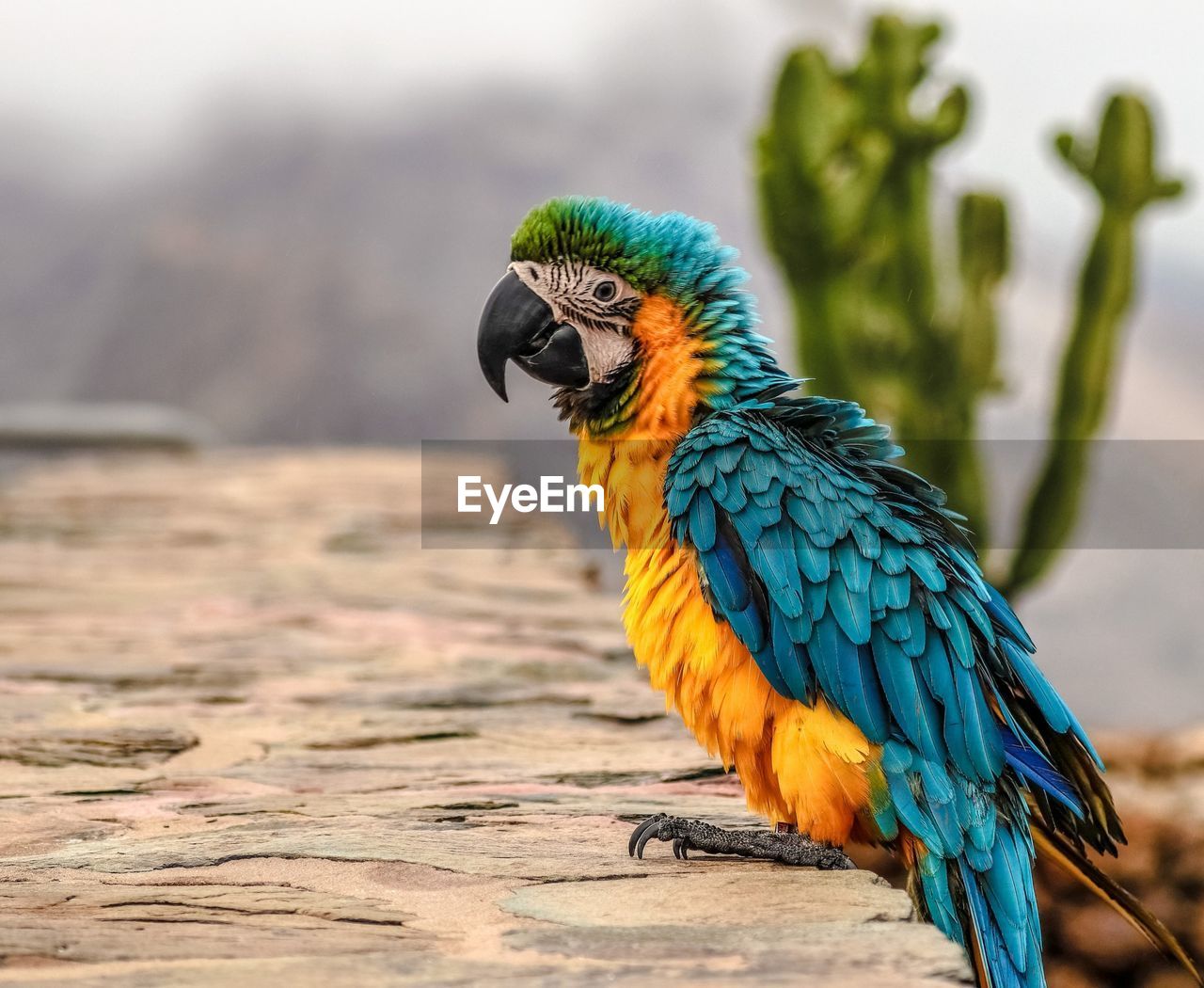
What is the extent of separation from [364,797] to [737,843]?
49cm

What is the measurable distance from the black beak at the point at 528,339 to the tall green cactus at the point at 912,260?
95.6 inches

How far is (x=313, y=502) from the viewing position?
13.6ft

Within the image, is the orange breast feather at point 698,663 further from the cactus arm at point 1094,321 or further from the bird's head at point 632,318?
the cactus arm at point 1094,321

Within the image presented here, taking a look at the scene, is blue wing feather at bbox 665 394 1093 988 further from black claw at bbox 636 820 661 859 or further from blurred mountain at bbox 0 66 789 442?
blurred mountain at bbox 0 66 789 442

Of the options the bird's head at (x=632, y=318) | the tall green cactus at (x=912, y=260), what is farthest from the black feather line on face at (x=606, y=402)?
the tall green cactus at (x=912, y=260)

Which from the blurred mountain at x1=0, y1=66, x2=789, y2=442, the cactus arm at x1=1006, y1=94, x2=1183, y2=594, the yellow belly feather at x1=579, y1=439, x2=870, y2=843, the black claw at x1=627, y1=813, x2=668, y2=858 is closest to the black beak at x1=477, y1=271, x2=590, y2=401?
the yellow belly feather at x1=579, y1=439, x2=870, y2=843

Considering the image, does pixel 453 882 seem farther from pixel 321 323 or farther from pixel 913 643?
pixel 321 323

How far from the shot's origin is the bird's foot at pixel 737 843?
1047mm

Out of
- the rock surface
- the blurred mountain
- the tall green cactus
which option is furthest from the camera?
the blurred mountain

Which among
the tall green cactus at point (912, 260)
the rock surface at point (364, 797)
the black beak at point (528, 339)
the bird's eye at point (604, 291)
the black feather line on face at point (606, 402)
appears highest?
the tall green cactus at point (912, 260)

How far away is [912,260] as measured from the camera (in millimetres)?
3799

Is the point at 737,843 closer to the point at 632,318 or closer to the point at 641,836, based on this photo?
the point at 641,836

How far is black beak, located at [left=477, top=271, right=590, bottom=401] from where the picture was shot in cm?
123

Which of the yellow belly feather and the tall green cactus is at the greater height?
the tall green cactus
